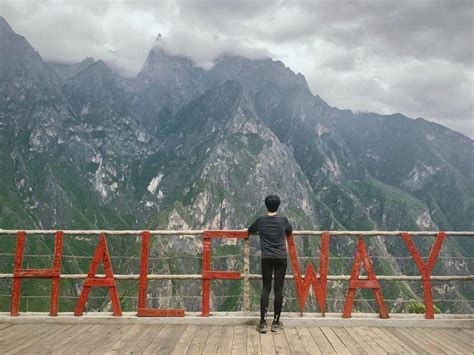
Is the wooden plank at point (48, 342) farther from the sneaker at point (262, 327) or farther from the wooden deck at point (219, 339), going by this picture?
the sneaker at point (262, 327)

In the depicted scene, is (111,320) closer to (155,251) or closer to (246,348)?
(246,348)

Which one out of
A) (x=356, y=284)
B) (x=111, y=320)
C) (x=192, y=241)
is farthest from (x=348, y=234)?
(x=192, y=241)

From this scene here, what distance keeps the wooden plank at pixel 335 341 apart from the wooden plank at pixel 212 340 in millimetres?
1907

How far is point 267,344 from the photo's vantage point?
6.86 metres

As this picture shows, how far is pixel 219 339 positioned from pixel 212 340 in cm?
13

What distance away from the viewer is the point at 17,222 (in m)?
191

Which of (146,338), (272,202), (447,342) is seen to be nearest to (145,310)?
(146,338)

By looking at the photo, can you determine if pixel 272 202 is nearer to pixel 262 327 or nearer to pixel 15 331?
pixel 262 327

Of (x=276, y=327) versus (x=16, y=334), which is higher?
(x=276, y=327)

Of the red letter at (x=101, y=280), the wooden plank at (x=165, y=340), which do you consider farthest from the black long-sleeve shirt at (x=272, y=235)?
the red letter at (x=101, y=280)

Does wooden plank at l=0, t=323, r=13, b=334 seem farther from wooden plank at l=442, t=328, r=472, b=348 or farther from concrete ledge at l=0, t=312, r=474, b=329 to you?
wooden plank at l=442, t=328, r=472, b=348

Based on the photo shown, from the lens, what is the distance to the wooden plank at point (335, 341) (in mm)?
6582

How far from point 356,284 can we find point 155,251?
450 feet

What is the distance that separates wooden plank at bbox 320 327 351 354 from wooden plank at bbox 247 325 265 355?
1.22 meters
